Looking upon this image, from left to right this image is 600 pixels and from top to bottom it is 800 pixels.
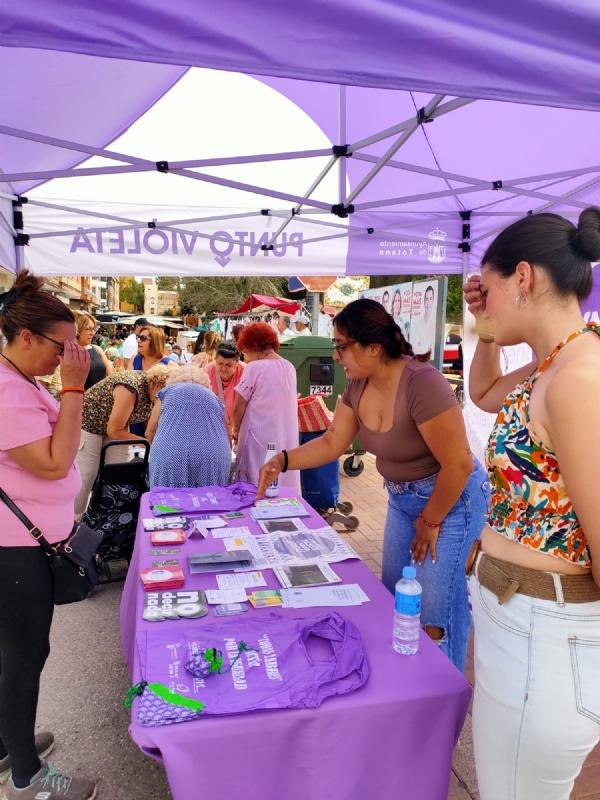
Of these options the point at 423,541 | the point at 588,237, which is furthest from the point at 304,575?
the point at 588,237

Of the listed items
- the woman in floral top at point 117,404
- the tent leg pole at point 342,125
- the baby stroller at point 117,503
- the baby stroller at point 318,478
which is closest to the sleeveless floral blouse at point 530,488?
the tent leg pole at point 342,125

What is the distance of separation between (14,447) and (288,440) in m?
2.46

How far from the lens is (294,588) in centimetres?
179

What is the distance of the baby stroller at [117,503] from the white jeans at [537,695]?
107 inches

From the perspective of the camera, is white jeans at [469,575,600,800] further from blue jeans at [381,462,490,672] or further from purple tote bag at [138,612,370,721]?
blue jeans at [381,462,490,672]

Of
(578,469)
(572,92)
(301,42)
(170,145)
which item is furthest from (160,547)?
(170,145)

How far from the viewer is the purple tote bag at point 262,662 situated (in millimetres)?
1246

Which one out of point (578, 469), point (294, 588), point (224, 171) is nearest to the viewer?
point (578, 469)

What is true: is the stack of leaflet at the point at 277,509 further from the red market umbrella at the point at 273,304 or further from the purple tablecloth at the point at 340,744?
the red market umbrella at the point at 273,304

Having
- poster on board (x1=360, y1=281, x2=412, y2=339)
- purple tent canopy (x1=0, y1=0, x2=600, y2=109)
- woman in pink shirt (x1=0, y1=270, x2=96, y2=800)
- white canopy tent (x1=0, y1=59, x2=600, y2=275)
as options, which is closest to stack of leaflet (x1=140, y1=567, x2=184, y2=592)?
woman in pink shirt (x1=0, y1=270, x2=96, y2=800)

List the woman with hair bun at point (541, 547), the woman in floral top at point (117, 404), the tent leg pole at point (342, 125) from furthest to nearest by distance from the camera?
1. the woman in floral top at point (117, 404)
2. the tent leg pole at point (342, 125)
3. the woman with hair bun at point (541, 547)

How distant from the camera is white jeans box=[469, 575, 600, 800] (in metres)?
1.06

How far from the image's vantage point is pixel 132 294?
282 feet

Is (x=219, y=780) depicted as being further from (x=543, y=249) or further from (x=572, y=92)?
(x=572, y=92)
